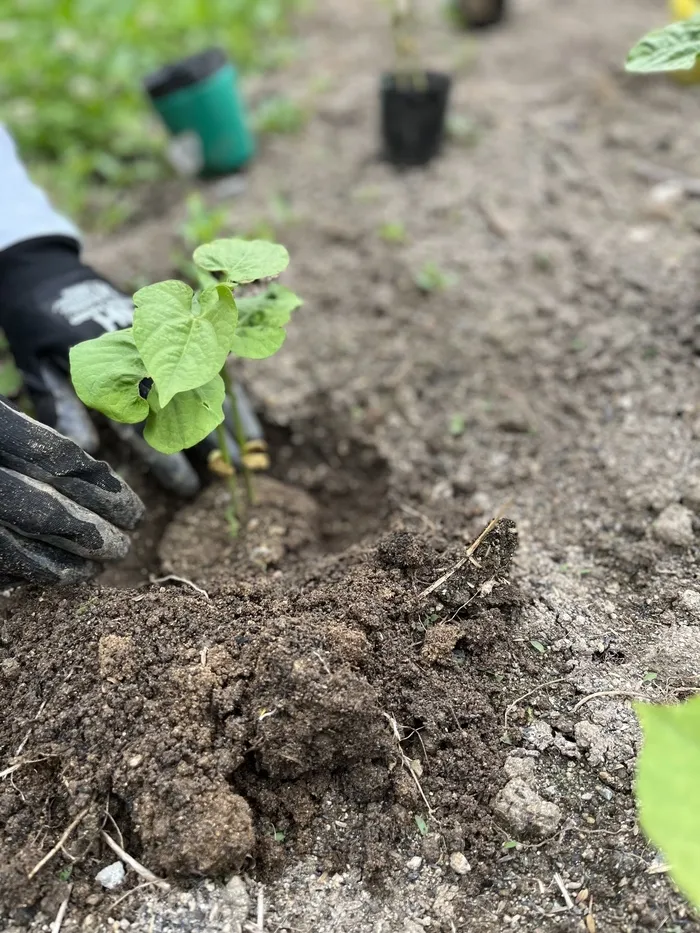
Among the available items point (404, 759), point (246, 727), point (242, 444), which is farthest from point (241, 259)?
point (404, 759)

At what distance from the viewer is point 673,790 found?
3.49ft

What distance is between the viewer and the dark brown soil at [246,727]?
1366 mm

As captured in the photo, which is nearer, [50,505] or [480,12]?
[50,505]

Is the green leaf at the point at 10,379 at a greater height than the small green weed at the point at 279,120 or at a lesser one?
lesser

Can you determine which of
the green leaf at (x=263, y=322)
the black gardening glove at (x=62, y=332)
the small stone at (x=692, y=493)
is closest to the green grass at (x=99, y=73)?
the black gardening glove at (x=62, y=332)

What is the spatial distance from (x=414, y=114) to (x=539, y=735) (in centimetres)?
267

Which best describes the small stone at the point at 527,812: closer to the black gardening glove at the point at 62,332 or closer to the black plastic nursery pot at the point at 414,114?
the black gardening glove at the point at 62,332

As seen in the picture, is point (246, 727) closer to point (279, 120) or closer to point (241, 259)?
point (241, 259)

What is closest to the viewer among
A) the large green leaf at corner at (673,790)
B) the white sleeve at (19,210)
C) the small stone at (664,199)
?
the large green leaf at corner at (673,790)

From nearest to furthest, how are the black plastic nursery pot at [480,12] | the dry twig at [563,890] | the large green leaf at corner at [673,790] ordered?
the large green leaf at corner at [673,790]
the dry twig at [563,890]
the black plastic nursery pot at [480,12]

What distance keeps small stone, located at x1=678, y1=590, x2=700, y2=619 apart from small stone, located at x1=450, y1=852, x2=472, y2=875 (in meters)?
0.71

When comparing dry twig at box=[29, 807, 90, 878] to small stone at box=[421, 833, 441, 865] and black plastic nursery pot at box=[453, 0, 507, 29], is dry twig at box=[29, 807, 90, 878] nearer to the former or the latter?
small stone at box=[421, 833, 441, 865]

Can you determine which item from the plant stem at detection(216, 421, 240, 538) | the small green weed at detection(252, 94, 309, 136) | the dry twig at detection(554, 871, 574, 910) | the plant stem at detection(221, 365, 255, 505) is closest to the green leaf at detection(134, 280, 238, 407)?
the plant stem at detection(221, 365, 255, 505)

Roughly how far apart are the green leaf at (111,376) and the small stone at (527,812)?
1.00 meters
